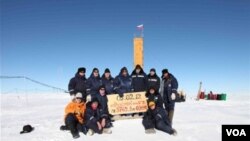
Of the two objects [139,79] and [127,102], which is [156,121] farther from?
[139,79]

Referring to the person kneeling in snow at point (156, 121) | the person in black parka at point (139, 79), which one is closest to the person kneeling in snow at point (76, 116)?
the person kneeling in snow at point (156, 121)

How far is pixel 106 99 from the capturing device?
11055 mm

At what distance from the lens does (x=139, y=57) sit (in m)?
24.4

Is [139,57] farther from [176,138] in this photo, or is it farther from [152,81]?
[176,138]

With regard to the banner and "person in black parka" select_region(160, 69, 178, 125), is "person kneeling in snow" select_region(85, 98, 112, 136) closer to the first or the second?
the banner

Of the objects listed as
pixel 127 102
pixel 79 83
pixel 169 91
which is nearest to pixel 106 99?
pixel 79 83

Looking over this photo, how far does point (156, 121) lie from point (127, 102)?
2162 mm

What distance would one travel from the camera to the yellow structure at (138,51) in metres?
24.4

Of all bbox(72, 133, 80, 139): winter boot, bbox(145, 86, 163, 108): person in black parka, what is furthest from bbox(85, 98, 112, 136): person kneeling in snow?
bbox(145, 86, 163, 108): person in black parka

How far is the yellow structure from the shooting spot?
2441 cm

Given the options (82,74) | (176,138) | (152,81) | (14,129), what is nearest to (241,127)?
(176,138)

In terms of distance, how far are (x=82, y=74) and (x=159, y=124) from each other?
3.22 metres

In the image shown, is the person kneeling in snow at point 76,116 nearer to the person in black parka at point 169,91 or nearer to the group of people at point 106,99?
the group of people at point 106,99

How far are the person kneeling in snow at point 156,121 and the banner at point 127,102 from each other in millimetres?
1580
